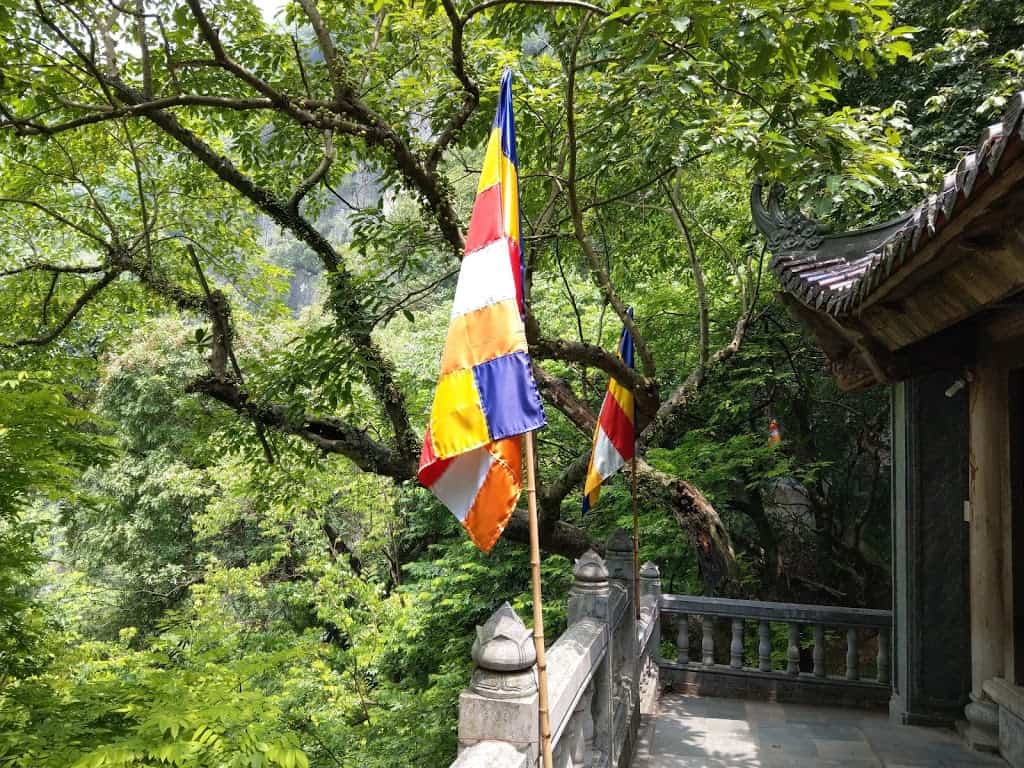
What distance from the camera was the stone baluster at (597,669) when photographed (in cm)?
413

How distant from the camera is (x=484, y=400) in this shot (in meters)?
2.70

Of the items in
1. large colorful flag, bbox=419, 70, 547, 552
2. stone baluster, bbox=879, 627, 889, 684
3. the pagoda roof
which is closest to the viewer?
the pagoda roof

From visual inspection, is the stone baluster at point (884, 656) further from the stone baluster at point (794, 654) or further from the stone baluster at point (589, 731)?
the stone baluster at point (589, 731)

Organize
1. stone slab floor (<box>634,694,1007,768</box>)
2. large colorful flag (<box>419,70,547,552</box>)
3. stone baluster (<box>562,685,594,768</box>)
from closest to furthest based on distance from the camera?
1. large colorful flag (<box>419,70,547,552</box>)
2. stone baluster (<box>562,685,594,768</box>)
3. stone slab floor (<box>634,694,1007,768</box>)

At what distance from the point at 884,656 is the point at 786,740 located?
5.17 feet

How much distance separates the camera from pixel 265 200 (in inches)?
246

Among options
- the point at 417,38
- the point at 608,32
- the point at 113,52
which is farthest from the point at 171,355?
the point at 608,32

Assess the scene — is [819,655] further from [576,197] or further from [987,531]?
[576,197]

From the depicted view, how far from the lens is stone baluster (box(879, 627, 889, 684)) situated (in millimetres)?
6492

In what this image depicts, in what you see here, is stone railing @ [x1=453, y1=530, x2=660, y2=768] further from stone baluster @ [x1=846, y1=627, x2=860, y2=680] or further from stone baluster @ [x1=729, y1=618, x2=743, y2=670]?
stone baluster @ [x1=846, y1=627, x2=860, y2=680]

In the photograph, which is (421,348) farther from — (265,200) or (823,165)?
(823,165)

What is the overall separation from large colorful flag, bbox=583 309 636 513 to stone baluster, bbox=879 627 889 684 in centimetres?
311

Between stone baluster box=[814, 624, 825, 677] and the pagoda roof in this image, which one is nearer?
the pagoda roof

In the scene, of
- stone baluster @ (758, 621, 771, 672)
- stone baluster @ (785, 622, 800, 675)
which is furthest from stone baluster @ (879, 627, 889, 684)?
stone baluster @ (758, 621, 771, 672)
